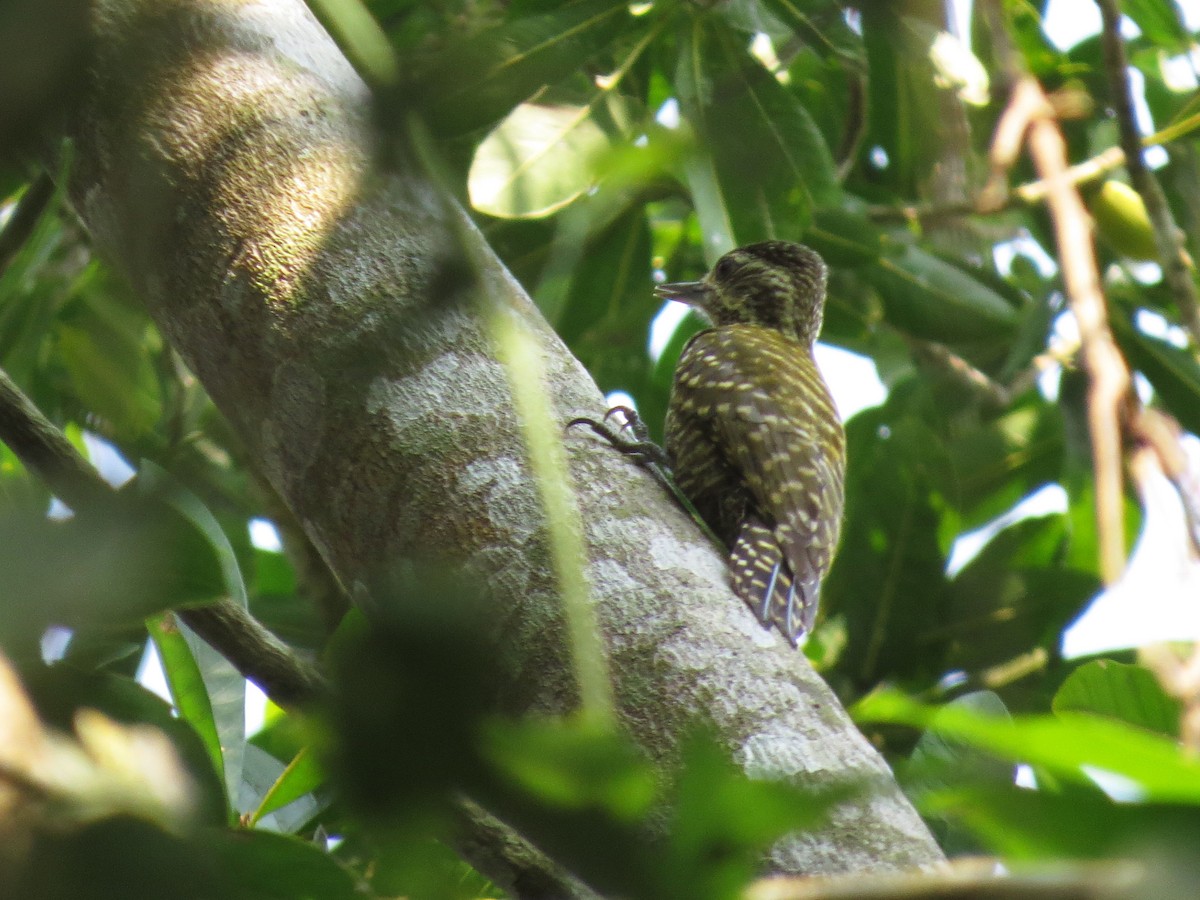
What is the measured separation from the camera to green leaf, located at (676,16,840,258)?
0.64m

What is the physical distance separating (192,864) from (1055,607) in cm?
312

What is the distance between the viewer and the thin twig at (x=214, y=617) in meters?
1.10

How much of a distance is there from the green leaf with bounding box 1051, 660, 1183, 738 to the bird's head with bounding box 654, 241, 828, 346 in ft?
8.51

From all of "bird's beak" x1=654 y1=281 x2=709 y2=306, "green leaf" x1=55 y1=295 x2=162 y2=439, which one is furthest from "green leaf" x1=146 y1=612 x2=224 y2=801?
"bird's beak" x1=654 y1=281 x2=709 y2=306

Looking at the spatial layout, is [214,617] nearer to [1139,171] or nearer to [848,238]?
[1139,171]

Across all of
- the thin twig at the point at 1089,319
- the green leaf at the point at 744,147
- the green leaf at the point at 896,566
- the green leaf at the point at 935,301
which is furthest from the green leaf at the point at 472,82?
the green leaf at the point at 935,301

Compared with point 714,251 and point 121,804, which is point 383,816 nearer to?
point 121,804

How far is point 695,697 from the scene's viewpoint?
4.91ft

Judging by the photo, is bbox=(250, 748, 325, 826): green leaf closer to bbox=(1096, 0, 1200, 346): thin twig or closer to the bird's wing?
bbox=(1096, 0, 1200, 346): thin twig

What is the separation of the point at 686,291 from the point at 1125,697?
102 inches

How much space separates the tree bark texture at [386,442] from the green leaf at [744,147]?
0.37 meters

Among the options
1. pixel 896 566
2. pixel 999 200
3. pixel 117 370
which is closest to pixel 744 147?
pixel 117 370

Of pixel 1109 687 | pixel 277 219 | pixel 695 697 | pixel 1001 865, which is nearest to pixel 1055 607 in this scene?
pixel 1109 687

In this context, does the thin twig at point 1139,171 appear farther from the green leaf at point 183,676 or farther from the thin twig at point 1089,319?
the green leaf at point 183,676
